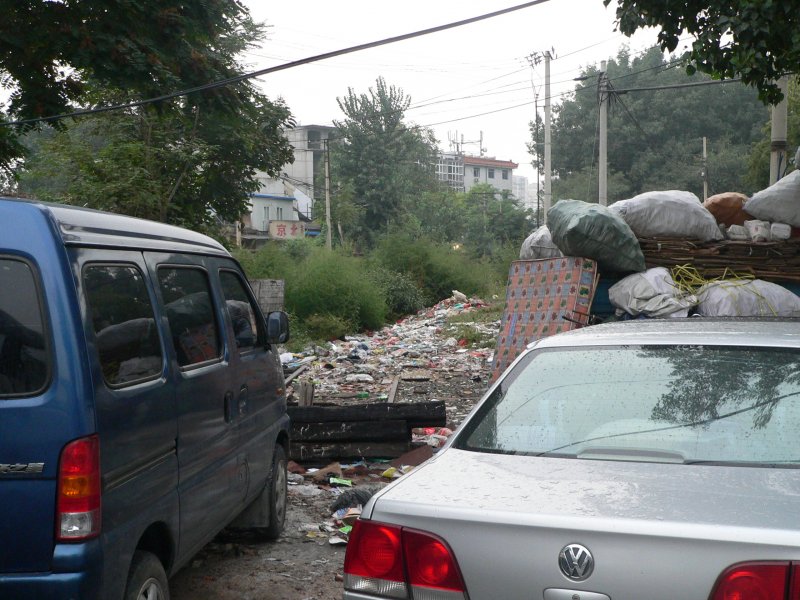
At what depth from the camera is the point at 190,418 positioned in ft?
13.4

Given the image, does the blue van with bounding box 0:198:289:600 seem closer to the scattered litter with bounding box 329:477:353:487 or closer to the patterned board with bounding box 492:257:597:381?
the scattered litter with bounding box 329:477:353:487

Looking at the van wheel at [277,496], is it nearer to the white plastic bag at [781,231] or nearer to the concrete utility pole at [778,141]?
the white plastic bag at [781,231]

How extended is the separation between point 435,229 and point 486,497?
2372 inches

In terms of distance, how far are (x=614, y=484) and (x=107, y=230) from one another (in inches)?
90.2

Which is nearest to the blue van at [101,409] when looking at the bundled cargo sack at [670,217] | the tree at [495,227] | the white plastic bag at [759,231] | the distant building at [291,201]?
the bundled cargo sack at [670,217]

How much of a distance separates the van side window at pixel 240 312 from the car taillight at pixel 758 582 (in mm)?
3564

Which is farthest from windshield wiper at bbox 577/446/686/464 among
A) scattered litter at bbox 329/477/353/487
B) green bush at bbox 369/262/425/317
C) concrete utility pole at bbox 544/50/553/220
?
green bush at bbox 369/262/425/317

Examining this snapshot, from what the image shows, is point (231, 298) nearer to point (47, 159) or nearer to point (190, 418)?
point (190, 418)

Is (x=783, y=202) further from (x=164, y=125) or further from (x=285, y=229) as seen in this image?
(x=285, y=229)

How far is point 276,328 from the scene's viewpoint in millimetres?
5762

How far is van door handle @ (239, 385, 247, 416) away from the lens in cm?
505

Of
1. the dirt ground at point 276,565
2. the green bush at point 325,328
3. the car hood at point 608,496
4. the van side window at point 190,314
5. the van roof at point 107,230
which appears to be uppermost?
the van roof at point 107,230

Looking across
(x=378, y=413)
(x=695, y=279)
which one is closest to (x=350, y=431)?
(x=378, y=413)

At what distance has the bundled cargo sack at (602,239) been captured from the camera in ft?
31.3
